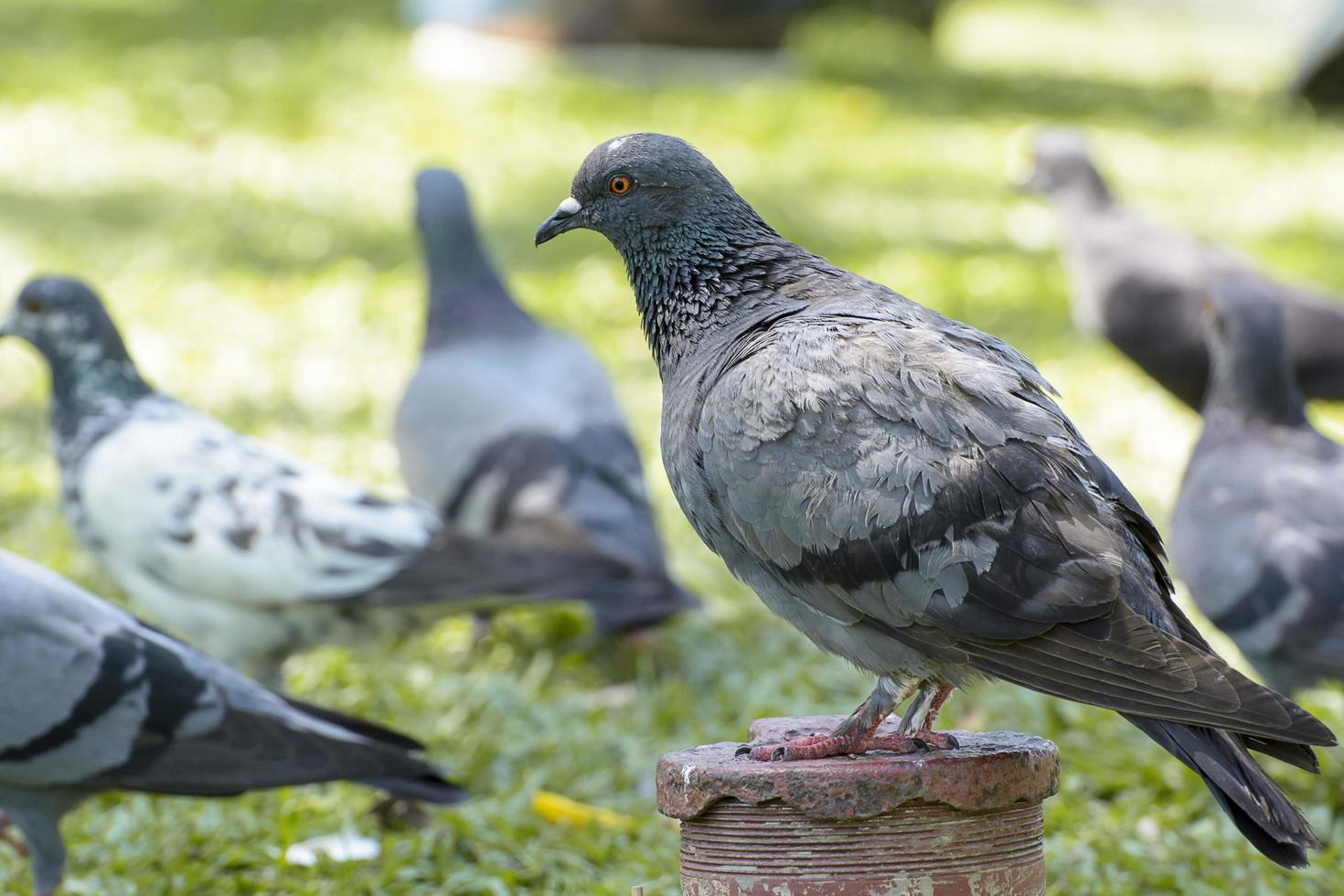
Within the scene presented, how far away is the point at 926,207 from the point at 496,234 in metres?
3.11

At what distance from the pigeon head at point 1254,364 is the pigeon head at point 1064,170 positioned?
2807mm

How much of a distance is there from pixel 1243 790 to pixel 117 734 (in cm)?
246

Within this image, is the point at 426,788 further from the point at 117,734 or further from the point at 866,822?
the point at 866,822

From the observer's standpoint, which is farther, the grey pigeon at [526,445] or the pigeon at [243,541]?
the grey pigeon at [526,445]

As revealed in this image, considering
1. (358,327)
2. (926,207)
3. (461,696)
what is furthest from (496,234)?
(461,696)

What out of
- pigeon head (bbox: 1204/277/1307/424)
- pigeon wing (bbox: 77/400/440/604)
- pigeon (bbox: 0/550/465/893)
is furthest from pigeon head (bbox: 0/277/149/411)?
pigeon head (bbox: 1204/277/1307/424)

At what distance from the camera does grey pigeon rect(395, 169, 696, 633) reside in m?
5.05

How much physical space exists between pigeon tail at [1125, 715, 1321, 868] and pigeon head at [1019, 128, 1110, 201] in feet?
19.1

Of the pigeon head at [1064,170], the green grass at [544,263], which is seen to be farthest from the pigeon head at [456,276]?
the pigeon head at [1064,170]

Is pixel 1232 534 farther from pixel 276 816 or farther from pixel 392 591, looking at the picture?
pixel 276 816

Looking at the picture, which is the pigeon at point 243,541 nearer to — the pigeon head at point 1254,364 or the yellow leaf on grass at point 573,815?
the yellow leaf on grass at point 573,815

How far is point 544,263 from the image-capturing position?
10.0 meters

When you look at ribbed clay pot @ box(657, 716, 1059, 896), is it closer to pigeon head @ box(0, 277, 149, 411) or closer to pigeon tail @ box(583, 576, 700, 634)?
pigeon tail @ box(583, 576, 700, 634)

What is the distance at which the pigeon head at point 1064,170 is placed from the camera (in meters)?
8.02
